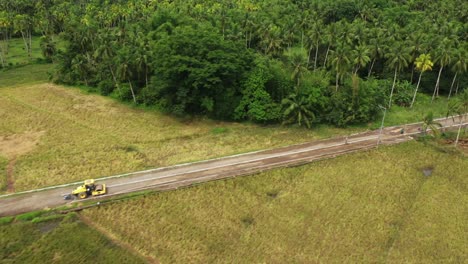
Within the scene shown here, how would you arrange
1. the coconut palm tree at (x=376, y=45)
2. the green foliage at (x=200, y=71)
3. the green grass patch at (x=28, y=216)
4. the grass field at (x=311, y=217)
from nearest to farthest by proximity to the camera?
the grass field at (x=311, y=217) < the green grass patch at (x=28, y=216) < the green foliage at (x=200, y=71) < the coconut palm tree at (x=376, y=45)

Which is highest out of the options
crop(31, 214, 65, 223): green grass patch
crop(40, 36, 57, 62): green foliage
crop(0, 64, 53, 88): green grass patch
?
crop(40, 36, 57, 62): green foliage

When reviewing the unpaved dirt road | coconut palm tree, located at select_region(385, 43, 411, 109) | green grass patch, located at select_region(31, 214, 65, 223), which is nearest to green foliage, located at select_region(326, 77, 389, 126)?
the unpaved dirt road

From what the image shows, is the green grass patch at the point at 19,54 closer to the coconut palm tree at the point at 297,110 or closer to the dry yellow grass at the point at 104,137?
the dry yellow grass at the point at 104,137

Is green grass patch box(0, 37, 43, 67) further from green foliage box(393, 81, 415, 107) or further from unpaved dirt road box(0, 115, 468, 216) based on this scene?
green foliage box(393, 81, 415, 107)

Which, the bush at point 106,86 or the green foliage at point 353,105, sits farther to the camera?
the bush at point 106,86

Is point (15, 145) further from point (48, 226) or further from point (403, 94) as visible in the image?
point (403, 94)

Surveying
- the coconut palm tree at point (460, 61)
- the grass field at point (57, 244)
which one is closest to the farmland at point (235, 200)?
the grass field at point (57, 244)
